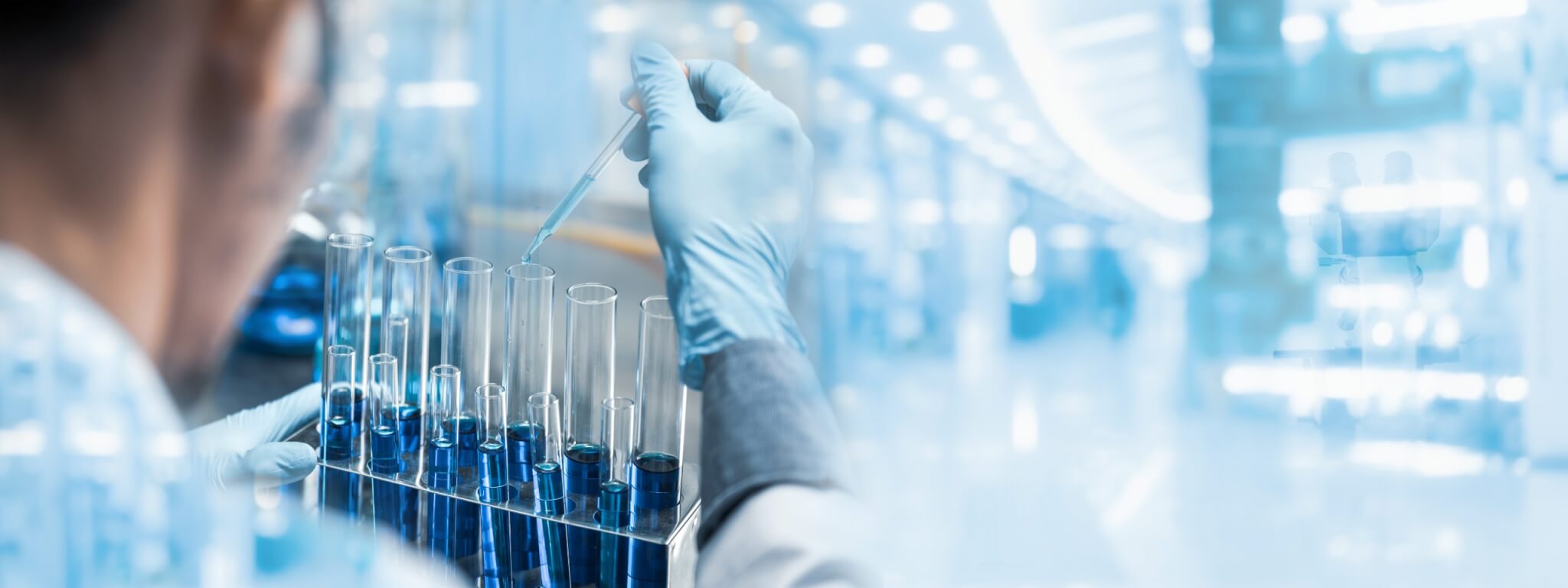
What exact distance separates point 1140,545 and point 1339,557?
0.69 feet

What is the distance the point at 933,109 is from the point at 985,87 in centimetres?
6

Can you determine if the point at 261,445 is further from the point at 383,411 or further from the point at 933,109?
the point at 933,109

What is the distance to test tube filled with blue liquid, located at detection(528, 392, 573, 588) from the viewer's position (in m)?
1.12

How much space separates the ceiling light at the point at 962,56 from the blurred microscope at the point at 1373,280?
38cm

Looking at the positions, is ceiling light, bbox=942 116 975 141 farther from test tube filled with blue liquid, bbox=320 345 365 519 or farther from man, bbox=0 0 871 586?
test tube filled with blue liquid, bbox=320 345 365 519

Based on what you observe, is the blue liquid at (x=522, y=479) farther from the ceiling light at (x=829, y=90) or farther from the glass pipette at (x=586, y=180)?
the ceiling light at (x=829, y=90)

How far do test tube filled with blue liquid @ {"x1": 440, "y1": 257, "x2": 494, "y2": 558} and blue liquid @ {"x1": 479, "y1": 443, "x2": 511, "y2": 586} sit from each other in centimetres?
2

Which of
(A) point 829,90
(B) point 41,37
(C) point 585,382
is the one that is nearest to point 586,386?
(C) point 585,382

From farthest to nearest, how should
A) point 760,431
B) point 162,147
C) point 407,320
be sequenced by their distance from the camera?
point 162,147 → point 407,320 → point 760,431

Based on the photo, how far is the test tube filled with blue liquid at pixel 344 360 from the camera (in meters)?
1.21

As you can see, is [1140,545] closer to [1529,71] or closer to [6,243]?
[1529,71]

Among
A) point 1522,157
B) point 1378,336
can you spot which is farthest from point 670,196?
point 1522,157

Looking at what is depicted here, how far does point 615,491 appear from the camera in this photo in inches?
43.6

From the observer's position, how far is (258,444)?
1.29 m
